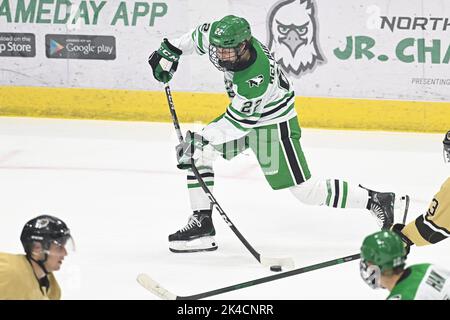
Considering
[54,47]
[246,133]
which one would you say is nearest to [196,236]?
[246,133]

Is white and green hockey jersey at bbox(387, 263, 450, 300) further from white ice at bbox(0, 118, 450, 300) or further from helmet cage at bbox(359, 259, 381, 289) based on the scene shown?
white ice at bbox(0, 118, 450, 300)

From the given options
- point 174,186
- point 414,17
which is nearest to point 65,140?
point 174,186

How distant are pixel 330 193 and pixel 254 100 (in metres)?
0.58

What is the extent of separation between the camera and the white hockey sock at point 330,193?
4.52 m

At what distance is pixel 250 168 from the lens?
5.93m

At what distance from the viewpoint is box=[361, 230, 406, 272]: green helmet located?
2701 mm

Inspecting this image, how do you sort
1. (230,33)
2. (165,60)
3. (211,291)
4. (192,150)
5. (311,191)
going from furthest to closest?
(165,60)
(311,191)
(192,150)
(230,33)
(211,291)

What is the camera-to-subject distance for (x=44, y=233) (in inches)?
110

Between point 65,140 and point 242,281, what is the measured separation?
257 centimetres

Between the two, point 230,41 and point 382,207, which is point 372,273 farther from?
point 382,207
